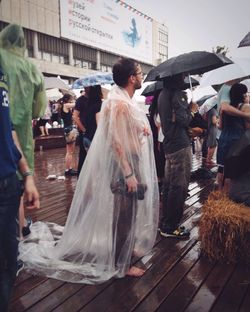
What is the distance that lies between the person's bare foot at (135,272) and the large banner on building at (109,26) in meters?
28.7

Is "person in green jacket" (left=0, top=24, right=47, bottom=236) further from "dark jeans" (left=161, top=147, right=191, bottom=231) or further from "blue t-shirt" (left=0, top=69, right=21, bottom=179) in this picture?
"dark jeans" (left=161, top=147, right=191, bottom=231)

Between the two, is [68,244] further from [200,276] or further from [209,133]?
[209,133]

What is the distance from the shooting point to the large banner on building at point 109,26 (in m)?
29.1

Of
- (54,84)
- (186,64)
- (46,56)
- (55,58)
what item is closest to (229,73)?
(186,64)

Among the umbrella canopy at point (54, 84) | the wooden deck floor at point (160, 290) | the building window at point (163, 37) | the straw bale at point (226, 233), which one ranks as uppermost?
the building window at point (163, 37)

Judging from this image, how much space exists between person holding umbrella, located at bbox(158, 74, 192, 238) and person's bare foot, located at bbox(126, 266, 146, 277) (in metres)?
0.75

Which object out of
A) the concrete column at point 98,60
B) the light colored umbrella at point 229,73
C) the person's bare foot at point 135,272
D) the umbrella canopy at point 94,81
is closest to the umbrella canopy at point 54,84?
the umbrella canopy at point 94,81

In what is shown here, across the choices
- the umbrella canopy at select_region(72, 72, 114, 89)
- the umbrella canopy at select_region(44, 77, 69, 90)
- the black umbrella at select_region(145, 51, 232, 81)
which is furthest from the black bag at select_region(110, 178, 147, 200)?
the umbrella canopy at select_region(44, 77, 69, 90)

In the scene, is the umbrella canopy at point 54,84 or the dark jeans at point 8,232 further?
the umbrella canopy at point 54,84

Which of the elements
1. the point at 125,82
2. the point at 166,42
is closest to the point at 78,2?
the point at 166,42

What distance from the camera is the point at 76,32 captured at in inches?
1159

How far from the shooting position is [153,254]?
8.61ft

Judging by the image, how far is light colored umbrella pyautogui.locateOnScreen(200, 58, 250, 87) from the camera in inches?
150

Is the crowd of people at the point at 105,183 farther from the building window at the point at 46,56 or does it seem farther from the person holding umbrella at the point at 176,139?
the building window at the point at 46,56
